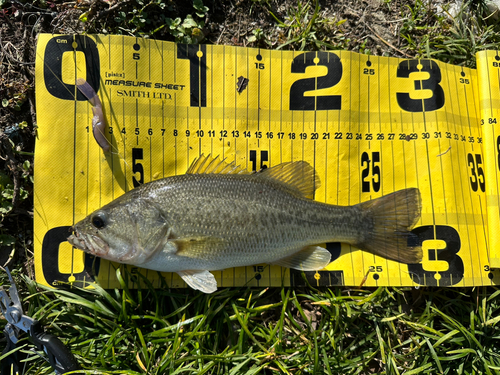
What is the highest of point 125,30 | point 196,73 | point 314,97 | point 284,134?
point 125,30

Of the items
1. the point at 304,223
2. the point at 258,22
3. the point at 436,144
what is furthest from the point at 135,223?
the point at 436,144

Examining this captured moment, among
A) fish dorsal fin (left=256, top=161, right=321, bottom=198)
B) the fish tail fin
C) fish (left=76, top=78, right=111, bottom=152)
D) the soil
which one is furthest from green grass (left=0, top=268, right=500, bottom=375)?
fish (left=76, top=78, right=111, bottom=152)

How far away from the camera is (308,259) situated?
3.04 meters

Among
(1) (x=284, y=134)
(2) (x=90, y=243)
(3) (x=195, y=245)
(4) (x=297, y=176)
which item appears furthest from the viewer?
(1) (x=284, y=134)

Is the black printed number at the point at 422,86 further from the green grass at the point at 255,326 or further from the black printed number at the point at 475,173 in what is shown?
the green grass at the point at 255,326

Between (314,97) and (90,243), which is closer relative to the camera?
(90,243)

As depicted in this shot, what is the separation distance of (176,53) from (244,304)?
2568mm

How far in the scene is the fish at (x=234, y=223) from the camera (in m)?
2.66

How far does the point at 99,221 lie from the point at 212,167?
1087 millimetres

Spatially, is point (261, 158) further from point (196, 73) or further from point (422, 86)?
point (422, 86)

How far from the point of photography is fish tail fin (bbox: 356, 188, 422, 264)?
121 inches

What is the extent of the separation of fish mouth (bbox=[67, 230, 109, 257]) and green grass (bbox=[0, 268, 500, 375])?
0.48m

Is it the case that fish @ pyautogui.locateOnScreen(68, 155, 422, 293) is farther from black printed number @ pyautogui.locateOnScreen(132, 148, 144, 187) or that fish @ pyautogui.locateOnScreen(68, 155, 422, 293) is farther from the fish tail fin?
black printed number @ pyautogui.locateOnScreen(132, 148, 144, 187)

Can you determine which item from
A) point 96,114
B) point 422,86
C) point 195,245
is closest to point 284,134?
point 195,245
